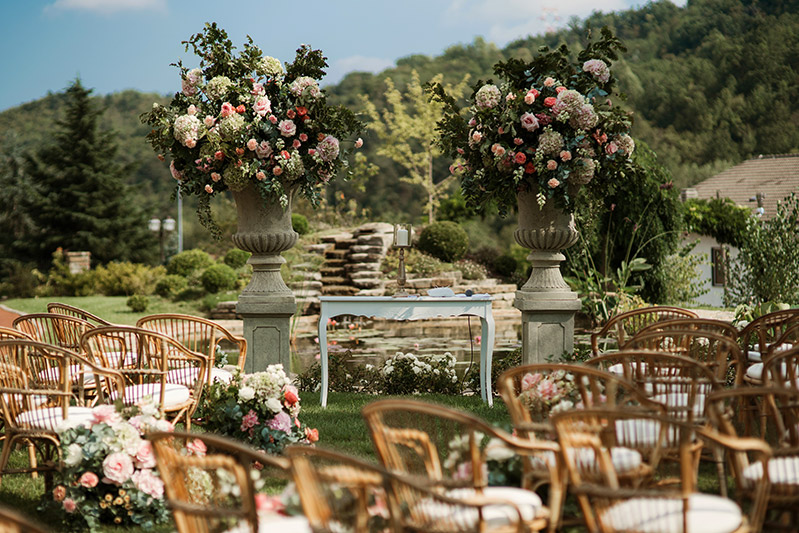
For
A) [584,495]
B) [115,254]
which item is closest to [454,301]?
[584,495]

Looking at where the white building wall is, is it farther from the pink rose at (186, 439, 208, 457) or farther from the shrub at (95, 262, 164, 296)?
the pink rose at (186, 439, 208, 457)

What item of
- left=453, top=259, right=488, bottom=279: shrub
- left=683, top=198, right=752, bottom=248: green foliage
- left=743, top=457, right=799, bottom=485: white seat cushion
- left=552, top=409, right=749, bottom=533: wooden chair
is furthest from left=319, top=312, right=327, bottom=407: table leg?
left=683, top=198, right=752, bottom=248: green foliage

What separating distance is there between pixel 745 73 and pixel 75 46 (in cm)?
4480

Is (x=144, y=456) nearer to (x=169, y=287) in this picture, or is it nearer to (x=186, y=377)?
(x=186, y=377)

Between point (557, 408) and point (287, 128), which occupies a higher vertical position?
point (287, 128)

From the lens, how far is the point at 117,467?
11.9ft

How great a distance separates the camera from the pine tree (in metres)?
26.5

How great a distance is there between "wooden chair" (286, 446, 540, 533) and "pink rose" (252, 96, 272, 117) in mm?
4150

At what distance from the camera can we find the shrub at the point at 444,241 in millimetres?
18703

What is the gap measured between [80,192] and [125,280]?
8.37m

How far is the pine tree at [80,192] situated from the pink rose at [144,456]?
24.4m

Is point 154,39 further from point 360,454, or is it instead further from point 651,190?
point 360,454

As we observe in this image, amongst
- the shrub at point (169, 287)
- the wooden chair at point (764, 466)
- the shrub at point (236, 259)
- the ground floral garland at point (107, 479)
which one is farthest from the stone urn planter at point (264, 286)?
the shrub at point (236, 259)

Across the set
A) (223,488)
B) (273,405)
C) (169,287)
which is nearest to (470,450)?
(223,488)
